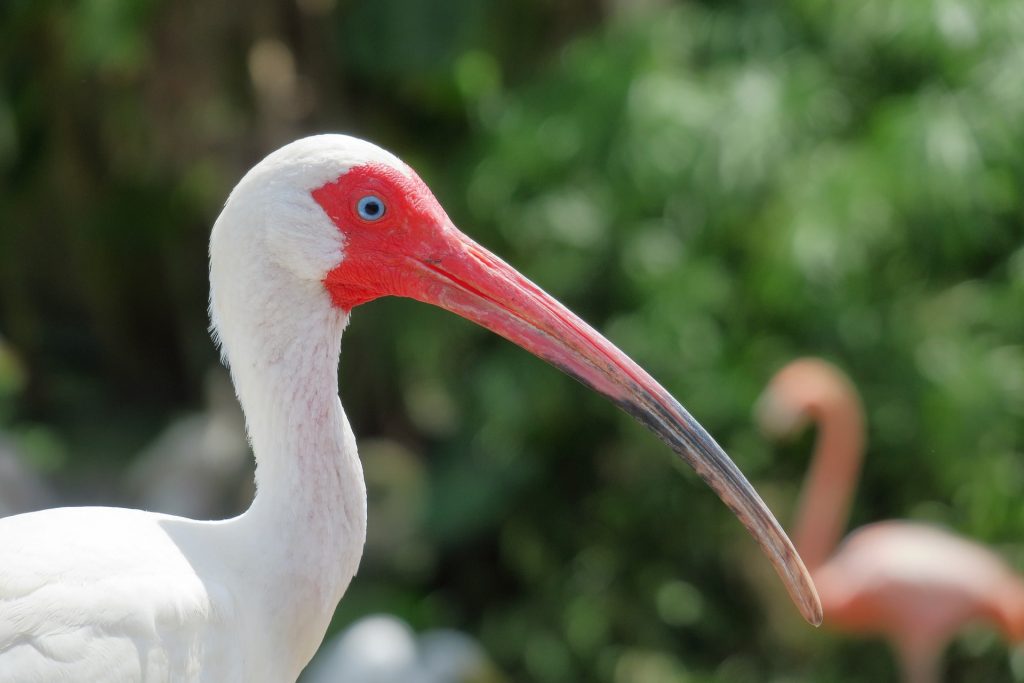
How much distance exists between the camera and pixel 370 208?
2537 mm

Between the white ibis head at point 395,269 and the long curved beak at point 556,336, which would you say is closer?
the white ibis head at point 395,269

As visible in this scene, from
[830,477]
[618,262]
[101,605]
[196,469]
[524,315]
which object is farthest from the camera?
[196,469]

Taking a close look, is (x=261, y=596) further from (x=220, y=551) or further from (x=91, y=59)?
(x=91, y=59)

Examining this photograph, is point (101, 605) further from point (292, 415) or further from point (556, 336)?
point (556, 336)

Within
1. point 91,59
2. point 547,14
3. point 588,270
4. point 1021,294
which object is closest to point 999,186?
point 1021,294

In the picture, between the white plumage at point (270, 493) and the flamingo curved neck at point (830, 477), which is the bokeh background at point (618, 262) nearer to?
the flamingo curved neck at point (830, 477)

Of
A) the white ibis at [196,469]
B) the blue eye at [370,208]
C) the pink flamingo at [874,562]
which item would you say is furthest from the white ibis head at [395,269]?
the white ibis at [196,469]

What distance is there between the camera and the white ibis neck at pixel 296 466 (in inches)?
98.7

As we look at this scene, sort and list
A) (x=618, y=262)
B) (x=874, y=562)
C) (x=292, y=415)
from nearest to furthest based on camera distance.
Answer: (x=292, y=415) < (x=874, y=562) < (x=618, y=262)

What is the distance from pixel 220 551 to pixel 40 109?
21.8 ft

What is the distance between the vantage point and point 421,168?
8188mm

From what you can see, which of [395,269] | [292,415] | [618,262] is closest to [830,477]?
[618,262]

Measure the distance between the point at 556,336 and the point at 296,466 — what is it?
51 centimetres

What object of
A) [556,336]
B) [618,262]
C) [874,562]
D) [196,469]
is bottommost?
[556,336]
